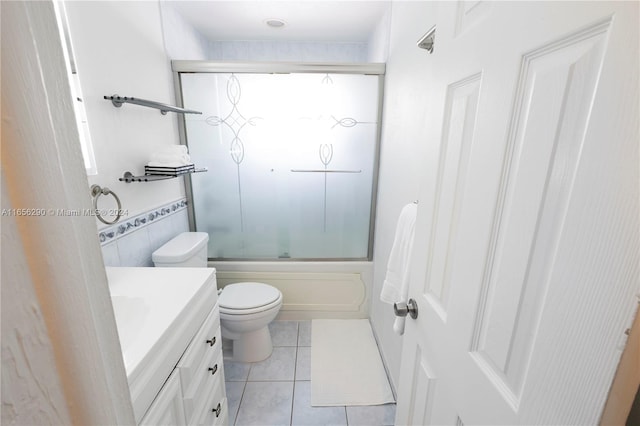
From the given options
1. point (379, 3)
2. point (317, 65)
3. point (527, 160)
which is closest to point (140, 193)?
point (317, 65)

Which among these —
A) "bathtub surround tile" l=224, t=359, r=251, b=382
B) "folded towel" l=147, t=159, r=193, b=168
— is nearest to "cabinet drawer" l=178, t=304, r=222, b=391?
"bathtub surround tile" l=224, t=359, r=251, b=382

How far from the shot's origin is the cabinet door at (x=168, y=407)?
72cm

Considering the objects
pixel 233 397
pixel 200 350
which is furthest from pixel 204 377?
pixel 233 397

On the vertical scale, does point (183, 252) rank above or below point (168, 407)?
above

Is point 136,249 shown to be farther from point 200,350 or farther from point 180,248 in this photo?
point 200,350

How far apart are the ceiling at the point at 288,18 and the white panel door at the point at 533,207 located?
4.81ft

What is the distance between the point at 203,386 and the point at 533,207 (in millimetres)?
1219

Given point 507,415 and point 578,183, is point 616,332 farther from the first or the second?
point 507,415

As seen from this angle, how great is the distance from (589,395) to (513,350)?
0.14m

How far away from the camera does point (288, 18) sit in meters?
1.97

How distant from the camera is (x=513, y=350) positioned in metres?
0.46

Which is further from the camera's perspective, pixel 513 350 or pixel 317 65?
pixel 317 65

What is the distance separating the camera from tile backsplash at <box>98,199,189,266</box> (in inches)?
49.6

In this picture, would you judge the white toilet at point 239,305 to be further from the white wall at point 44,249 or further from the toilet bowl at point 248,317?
the white wall at point 44,249
